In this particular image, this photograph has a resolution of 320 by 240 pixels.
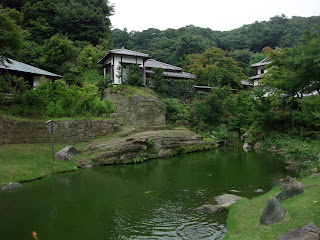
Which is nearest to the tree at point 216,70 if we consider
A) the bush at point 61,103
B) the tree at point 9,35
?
the bush at point 61,103

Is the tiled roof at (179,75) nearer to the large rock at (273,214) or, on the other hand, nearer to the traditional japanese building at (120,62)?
the traditional japanese building at (120,62)

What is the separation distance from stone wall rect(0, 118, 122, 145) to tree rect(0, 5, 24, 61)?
4.79 metres

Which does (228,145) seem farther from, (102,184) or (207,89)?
(102,184)

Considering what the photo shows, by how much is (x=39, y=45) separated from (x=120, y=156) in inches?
964

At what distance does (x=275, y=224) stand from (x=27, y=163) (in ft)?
44.8

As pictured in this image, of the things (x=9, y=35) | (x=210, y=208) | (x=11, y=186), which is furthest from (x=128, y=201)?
(x=9, y=35)

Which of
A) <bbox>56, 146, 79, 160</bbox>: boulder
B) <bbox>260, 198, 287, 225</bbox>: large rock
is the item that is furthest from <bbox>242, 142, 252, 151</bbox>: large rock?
<bbox>260, 198, 287, 225</bbox>: large rock

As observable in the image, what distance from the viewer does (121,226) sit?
8242mm

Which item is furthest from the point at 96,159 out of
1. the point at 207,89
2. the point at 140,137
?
the point at 207,89

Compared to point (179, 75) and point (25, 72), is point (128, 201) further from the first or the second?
point (179, 75)

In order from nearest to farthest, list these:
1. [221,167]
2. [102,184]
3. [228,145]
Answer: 1. [102,184]
2. [221,167]
3. [228,145]

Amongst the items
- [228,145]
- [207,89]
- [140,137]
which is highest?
[207,89]

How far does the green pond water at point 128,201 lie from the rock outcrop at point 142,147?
1274 millimetres

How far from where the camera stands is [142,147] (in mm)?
20062
